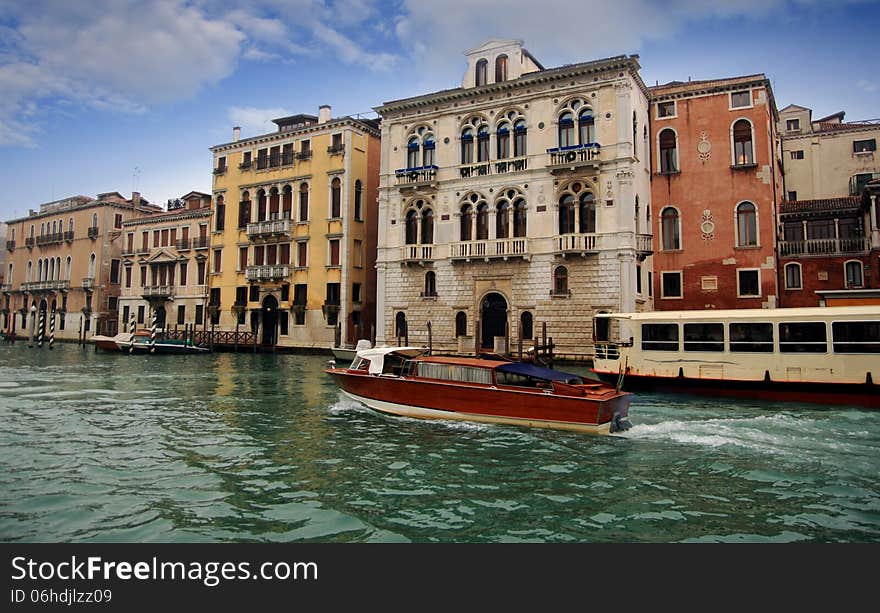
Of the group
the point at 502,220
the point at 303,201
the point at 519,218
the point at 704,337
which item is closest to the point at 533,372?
the point at 704,337

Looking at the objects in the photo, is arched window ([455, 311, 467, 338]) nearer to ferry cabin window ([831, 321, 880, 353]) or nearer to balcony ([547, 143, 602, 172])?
balcony ([547, 143, 602, 172])

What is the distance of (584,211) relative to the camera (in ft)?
78.4

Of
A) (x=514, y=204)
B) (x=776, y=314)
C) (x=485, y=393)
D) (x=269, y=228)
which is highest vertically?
(x=269, y=228)

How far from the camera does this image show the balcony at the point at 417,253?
87.0ft

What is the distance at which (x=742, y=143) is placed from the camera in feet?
78.8

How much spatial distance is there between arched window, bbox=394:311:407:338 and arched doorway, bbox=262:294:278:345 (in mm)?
8609

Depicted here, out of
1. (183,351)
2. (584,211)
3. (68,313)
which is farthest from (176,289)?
(584,211)

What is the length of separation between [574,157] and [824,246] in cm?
1032

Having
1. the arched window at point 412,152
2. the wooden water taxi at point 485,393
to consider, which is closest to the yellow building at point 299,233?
the arched window at point 412,152

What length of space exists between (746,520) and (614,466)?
7.24 ft

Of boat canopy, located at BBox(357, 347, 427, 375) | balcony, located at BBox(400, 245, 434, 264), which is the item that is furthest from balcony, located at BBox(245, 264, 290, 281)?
boat canopy, located at BBox(357, 347, 427, 375)

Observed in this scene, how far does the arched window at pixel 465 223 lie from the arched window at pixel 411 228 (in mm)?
2176

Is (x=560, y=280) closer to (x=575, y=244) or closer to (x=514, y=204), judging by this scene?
(x=575, y=244)

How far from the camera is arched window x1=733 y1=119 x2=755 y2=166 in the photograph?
23.9 meters
